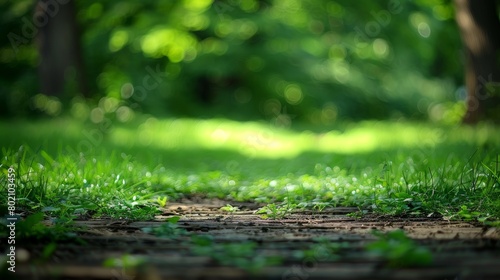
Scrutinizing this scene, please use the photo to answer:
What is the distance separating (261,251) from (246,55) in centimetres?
1393

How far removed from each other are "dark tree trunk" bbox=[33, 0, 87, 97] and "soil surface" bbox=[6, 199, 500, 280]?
→ 9.43m

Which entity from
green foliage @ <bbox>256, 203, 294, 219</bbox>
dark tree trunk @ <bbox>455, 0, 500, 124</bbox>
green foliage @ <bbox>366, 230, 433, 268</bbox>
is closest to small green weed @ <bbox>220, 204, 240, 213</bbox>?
green foliage @ <bbox>256, 203, 294, 219</bbox>

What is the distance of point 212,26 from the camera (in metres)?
14.8

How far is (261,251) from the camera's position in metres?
2.95

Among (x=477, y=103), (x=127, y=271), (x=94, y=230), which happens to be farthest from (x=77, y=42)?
(x=127, y=271)

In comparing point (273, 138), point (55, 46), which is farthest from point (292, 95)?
point (55, 46)

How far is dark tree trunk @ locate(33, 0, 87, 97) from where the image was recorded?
12484 millimetres

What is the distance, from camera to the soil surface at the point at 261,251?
257 cm

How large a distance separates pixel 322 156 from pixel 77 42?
705 centimetres

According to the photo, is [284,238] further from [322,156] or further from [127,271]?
[322,156]

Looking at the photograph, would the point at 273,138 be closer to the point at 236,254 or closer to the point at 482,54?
the point at 482,54

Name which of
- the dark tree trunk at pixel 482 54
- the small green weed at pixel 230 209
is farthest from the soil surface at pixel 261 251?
the dark tree trunk at pixel 482 54

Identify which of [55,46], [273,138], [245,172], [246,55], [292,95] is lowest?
[245,172]

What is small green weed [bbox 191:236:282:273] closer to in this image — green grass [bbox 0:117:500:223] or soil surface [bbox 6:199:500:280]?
soil surface [bbox 6:199:500:280]
